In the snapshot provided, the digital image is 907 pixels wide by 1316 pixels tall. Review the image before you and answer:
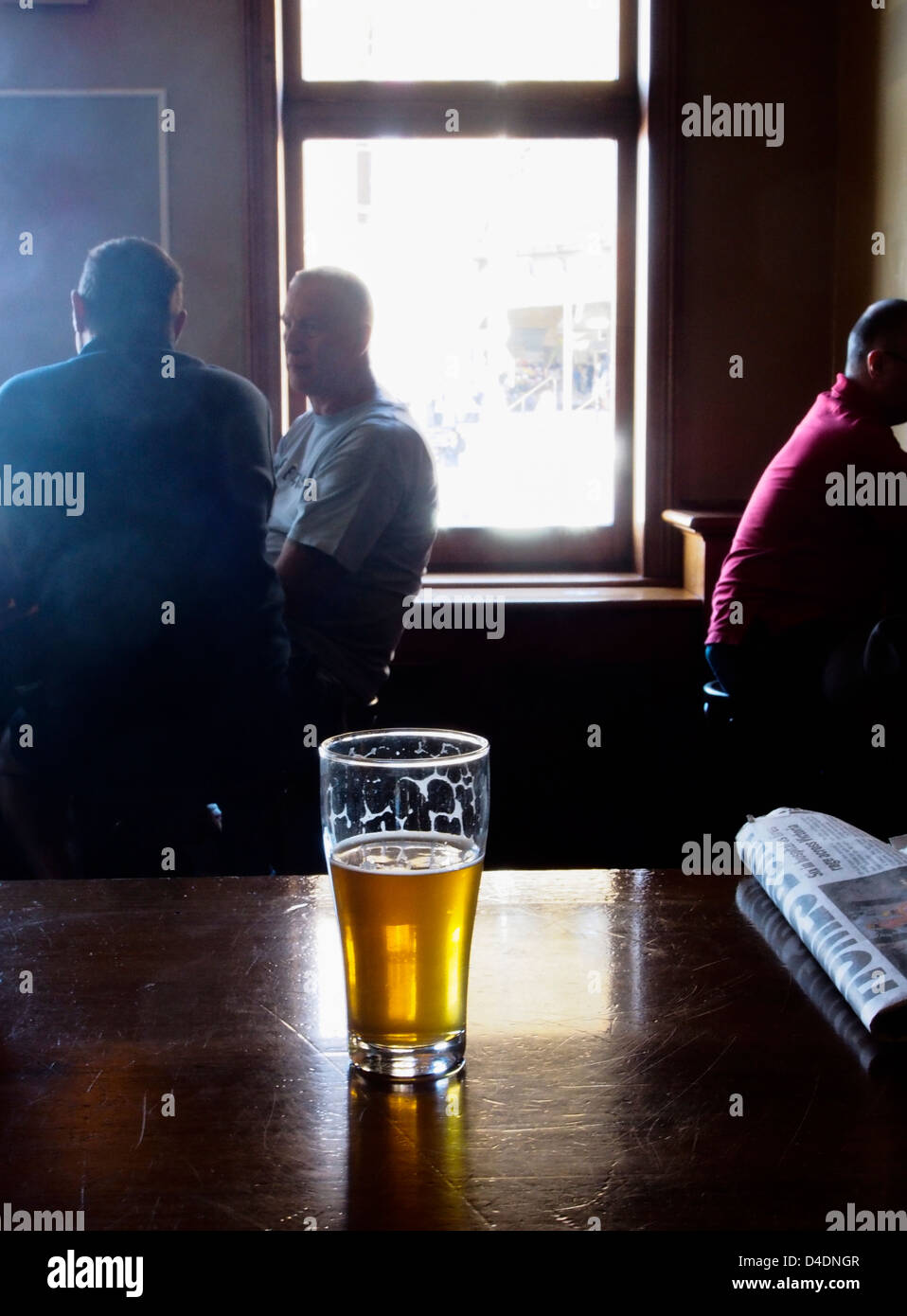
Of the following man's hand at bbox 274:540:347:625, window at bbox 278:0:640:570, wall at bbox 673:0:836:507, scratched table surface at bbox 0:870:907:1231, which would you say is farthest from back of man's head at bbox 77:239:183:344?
wall at bbox 673:0:836:507

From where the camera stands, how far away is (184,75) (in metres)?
3.36

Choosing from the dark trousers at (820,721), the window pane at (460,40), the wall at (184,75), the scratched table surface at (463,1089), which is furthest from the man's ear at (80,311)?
the window pane at (460,40)

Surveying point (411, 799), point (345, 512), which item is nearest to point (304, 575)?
point (345, 512)

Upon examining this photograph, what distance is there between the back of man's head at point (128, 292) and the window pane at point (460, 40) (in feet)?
6.46

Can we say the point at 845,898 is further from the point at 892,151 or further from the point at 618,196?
the point at 618,196

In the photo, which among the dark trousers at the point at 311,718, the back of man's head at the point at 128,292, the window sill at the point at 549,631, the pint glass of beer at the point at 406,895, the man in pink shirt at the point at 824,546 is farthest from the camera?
the window sill at the point at 549,631

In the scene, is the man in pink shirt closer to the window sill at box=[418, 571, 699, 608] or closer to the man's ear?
the window sill at box=[418, 571, 699, 608]

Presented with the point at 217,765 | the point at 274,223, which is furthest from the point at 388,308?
the point at 217,765

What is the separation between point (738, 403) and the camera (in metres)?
3.51

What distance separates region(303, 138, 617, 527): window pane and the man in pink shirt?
3.94 ft

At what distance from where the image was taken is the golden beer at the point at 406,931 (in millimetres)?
657

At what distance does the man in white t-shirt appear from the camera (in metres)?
2.29

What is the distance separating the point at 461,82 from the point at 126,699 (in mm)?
2438

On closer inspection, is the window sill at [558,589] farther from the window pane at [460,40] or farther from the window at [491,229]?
the window pane at [460,40]
